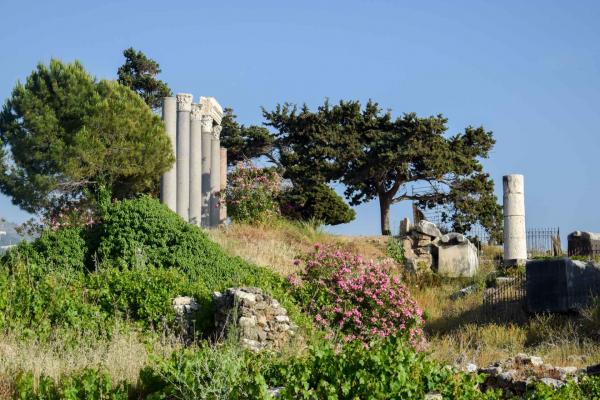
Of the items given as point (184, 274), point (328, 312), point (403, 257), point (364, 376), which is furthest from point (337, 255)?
point (403, 257)

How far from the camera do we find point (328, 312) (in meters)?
12.0

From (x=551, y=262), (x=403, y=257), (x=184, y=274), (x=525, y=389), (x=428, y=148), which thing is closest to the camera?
(x=525, y=389)

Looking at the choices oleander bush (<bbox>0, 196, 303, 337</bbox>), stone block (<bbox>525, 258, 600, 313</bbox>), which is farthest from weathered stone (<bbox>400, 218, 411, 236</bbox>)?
oleander bush (<bbox>0, 196, 303, 337</bbox>)

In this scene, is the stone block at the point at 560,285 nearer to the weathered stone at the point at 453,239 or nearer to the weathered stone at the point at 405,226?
the weathered stone at the point at 453,239

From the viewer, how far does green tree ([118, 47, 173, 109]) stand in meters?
30.7

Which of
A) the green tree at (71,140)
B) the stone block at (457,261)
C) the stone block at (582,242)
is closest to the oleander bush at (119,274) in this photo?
the green tree at (71,140)

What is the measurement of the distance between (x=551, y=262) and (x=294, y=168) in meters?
17.0

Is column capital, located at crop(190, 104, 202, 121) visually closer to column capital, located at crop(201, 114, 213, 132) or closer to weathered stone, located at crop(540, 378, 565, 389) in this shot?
column capital, located at crop(201, 114, 213, 132)

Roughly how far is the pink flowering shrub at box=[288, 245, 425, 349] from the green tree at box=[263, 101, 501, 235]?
17798mm

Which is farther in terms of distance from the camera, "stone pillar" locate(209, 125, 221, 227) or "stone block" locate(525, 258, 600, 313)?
"stone pillar" locate(209, 125, 221, 227)

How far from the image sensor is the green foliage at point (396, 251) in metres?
22.5

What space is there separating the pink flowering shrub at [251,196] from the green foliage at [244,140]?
337 inches

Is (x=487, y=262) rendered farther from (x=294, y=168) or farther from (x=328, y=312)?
(x=328, y=312)

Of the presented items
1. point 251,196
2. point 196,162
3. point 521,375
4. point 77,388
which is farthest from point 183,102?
point 77,388
